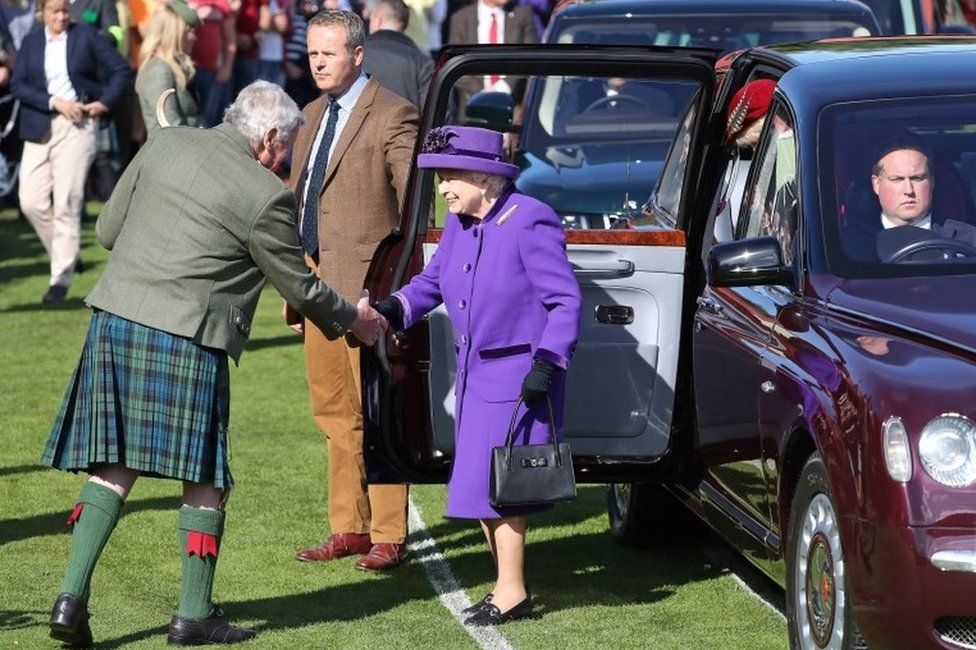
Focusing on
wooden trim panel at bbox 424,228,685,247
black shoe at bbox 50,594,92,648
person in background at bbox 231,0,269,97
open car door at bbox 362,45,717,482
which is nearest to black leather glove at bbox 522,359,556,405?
open car door at bbox 362,45,717,482

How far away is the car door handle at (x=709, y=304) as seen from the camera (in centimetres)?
721

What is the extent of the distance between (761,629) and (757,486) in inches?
29.8

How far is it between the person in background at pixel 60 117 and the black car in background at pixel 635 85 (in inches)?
196

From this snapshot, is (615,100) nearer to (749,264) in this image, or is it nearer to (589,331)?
(589,331)

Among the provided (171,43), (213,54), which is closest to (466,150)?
(171,43)

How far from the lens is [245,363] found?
46.7 feet

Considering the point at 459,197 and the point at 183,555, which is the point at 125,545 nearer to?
the point at 183,555

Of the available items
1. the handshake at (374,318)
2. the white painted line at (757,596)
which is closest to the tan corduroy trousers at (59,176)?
the white painted line at (757,596)

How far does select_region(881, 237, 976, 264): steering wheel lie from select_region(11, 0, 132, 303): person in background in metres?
10.7

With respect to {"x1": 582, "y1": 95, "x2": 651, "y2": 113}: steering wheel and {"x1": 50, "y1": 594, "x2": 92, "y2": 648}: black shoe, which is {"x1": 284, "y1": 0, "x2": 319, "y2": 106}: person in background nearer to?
{"x1": 582, "y1": 95, "x2": 651, "y2": 113}: steering wheel

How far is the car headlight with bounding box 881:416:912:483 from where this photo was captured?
5344mm

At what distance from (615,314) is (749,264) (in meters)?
1.23

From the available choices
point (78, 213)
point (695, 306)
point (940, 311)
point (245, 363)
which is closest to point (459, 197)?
point (695, 306)

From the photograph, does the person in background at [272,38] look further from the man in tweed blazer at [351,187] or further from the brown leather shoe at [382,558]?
the brown leather shoe at [382,558]
